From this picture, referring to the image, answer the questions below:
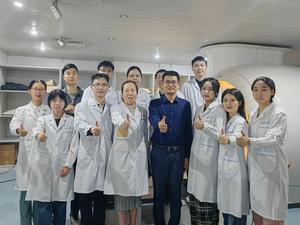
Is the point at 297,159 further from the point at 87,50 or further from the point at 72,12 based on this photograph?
the point at 87,50

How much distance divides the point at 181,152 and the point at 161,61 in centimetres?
411

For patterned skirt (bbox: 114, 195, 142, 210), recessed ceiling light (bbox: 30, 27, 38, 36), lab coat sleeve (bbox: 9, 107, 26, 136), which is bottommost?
patterned skirt (bbox: 114, 195, 142, 210)

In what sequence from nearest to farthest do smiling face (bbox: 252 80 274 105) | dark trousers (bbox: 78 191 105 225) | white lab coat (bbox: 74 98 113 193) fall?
smiling face (bbox: 252 80 274 105), white lab coat (bbox: 74 98 113 193), dark trousers (bbox: 78 191 105 225)

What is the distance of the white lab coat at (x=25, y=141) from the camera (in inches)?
92.0

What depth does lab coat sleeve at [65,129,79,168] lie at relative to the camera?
218 centimetres

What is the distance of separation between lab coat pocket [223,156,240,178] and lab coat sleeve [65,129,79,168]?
119 centimetres

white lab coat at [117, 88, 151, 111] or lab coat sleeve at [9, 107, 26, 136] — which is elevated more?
white lab coat at [117, 88, 151, 111]

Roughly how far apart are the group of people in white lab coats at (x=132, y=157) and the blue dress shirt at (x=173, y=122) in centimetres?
5

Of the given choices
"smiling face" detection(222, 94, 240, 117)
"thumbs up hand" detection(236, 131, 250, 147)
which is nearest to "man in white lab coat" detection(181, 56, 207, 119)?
"smiling face" detection(222, 94, 240, 117)

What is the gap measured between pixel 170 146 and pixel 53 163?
96 centimetres

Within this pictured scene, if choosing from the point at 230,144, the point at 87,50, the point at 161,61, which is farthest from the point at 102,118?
the point at 161,61

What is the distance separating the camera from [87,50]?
507 cm

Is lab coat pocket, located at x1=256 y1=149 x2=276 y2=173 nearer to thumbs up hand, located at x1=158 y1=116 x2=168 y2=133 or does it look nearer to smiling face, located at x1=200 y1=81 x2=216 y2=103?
smiling face, located at x1=200 y1=81 x2=216 y2=103

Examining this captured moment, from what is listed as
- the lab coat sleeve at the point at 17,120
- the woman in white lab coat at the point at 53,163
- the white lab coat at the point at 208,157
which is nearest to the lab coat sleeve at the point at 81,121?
the woman in white lab coat at the point at 53,163
